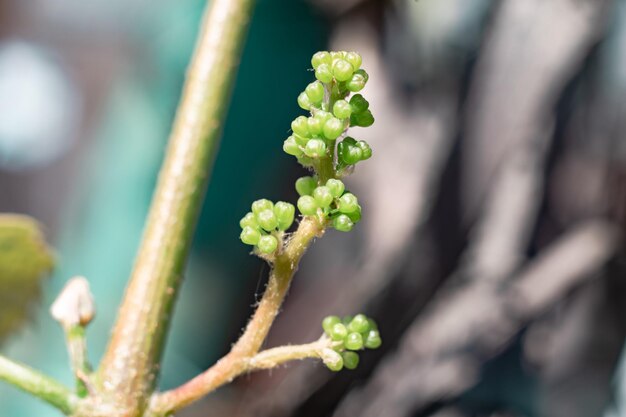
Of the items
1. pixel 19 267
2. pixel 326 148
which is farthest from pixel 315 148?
pixel 19 267

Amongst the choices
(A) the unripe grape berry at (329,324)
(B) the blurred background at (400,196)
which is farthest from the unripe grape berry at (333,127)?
(B) the blurred background at (400,196)

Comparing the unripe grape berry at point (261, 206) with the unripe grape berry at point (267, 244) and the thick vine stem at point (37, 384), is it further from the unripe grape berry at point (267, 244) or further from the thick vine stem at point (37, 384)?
the thick vine stem at point (37, 384)

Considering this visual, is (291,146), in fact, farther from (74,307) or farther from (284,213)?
(74,307)

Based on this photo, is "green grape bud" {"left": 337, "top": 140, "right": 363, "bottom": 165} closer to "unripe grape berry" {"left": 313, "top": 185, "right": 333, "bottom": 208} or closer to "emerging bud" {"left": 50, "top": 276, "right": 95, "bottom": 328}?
"unripe grape berry" {"left": 313, "top": 185, "right": 333, "bottom": 208}

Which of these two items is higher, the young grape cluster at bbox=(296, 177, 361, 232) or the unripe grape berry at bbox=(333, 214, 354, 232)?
the young grape cluster at bbox=(296, 177, 361, 232)

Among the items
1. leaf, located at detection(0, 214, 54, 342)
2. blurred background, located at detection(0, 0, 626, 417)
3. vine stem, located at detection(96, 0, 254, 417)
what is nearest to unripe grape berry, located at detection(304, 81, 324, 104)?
→ vine stem, located at detection(96, 0, 254, 417)

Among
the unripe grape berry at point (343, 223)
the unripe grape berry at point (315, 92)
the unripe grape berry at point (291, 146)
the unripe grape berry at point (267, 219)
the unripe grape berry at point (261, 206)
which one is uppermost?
the unripe grape berry at point (315, 92)
